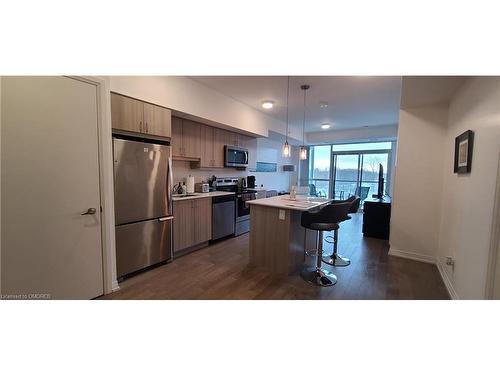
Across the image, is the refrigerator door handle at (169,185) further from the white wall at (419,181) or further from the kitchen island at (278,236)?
the white wall at (419,181)

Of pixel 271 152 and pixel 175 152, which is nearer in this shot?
pixel 175 152

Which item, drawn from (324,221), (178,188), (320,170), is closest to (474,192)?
(324,221)

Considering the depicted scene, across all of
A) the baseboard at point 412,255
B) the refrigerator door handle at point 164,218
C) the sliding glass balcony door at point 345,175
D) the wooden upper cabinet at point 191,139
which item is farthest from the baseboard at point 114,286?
the sliding glass balcony door at point 345,175

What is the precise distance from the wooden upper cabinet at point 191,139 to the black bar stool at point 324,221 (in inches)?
85.3

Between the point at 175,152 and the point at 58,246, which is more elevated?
the point at 175,152

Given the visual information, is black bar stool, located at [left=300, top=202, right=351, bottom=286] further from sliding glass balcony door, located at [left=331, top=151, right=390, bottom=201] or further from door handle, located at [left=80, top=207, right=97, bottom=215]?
sliding glass balcony door, located at [left=331, top=151, right=390, bottom=201]

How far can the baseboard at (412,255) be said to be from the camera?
306cm

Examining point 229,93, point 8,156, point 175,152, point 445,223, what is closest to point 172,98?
point 175,152

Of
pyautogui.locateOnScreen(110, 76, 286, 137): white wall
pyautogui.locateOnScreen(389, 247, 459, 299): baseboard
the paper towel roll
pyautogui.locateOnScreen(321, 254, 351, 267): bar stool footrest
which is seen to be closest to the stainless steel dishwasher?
the paper towel roll

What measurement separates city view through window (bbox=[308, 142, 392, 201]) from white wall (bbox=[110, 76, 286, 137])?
154 inches

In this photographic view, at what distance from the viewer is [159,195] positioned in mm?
2684

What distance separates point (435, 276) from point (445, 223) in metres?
0.70

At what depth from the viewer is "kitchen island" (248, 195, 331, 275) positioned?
99.7 inches
